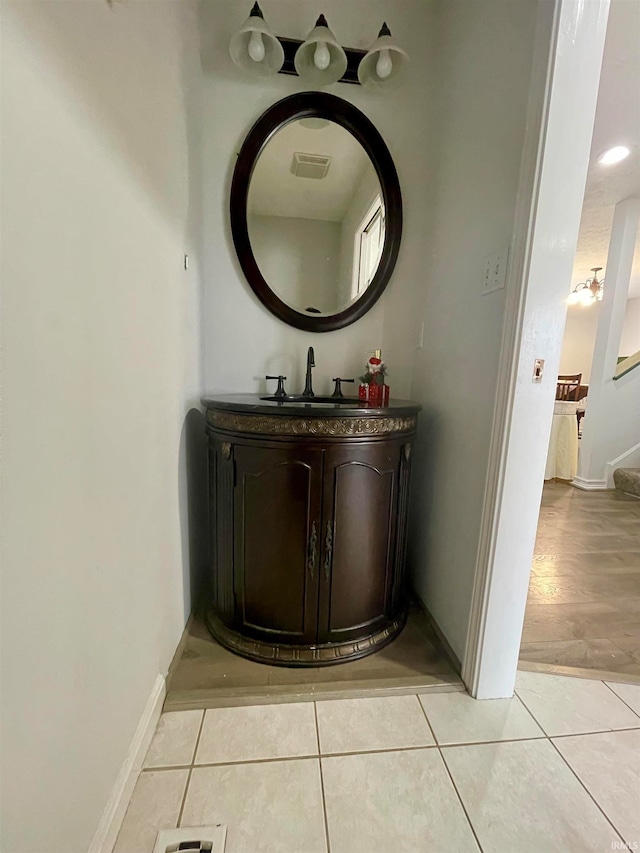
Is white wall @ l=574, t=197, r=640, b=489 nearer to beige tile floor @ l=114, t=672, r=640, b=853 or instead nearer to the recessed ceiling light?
the recessed ceiling light

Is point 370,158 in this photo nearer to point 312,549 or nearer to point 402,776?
point 312,549

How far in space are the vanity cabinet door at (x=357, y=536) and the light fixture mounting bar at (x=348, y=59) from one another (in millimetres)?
1513

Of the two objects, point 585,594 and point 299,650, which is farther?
point 585,594

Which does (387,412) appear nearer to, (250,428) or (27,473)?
(250,428)

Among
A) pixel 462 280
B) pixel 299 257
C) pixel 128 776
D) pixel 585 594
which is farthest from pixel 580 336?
pixel 128 776

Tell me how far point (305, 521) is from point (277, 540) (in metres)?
0.12

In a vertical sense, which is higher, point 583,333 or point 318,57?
point 318,57

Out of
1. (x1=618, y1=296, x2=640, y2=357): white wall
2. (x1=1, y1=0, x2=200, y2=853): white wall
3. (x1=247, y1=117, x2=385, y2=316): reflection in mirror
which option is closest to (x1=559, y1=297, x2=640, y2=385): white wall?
(x1=618, y1=296, x2=640, y2=357): white wall

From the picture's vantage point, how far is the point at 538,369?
3.28ft

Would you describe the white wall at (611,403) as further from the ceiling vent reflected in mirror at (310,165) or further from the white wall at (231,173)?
the ceiling vent reflected in mirror at (310,165)

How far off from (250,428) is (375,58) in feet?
5.00

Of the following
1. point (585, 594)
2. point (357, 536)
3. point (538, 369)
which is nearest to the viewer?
point (538, 369)

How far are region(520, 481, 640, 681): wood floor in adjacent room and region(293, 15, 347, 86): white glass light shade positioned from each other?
7.58 ft

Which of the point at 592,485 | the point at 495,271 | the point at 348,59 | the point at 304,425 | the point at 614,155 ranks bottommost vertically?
the point at 592,485
